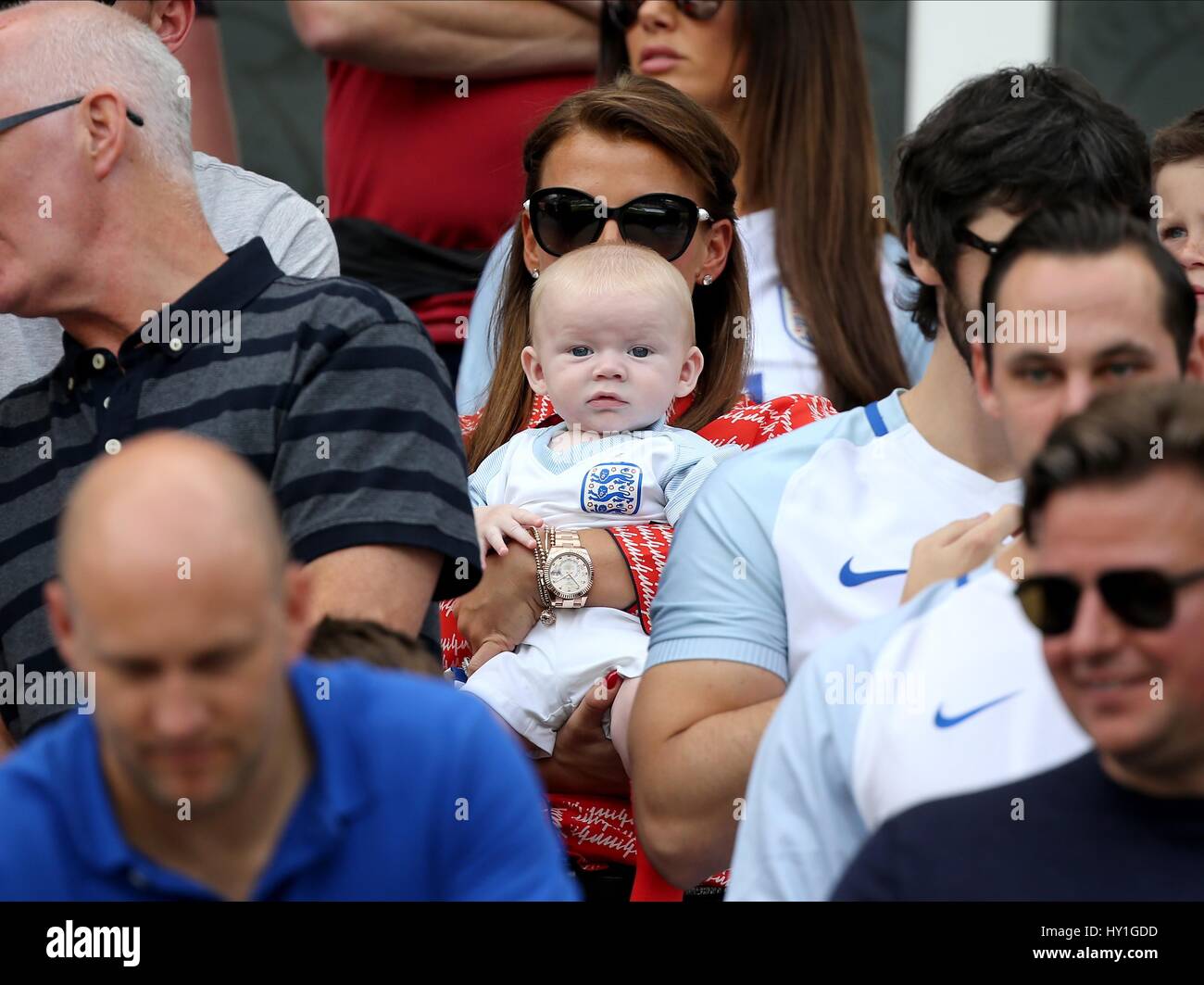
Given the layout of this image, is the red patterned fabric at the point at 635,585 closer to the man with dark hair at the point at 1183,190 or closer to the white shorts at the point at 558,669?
the white shorts at the point at 558,669

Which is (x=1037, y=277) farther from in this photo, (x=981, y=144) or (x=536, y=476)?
(x=536, y=476)

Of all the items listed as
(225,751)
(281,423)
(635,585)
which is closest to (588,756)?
(635,585)

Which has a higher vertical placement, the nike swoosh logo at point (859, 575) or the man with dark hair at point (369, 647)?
the nike swoosh logo at point (859, 575)

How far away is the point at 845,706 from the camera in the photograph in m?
2.33

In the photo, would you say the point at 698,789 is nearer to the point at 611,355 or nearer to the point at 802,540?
the point at 802,540

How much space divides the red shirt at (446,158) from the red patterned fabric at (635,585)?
795mm

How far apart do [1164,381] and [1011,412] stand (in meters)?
0.37

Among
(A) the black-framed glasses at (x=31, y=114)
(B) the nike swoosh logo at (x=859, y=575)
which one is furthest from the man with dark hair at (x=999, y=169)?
(A) the black-framed glasses at (x=31, y=114)

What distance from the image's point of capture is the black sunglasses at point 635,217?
11.8 feet

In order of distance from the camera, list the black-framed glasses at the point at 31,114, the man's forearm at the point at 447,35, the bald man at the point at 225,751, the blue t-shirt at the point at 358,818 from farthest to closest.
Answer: the man's forearm at the point at 447,35, the black-framed glasses at the point at 31,114, the blue t-shirt at the point at 358,818, the bald man at the point at 225,751

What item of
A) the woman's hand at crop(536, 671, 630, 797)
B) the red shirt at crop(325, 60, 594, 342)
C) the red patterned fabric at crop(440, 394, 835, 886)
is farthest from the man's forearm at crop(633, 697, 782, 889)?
the red shirt at crop(325, 60, 594, 342)

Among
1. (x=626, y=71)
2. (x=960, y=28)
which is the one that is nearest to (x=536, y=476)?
(x=626, y=71)
